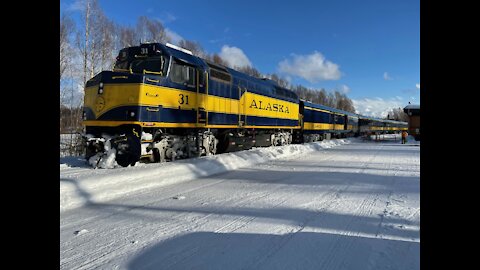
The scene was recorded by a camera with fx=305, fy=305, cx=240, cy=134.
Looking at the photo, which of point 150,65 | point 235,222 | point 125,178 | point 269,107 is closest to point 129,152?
point 125,178

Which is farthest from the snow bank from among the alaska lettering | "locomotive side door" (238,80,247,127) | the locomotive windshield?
the alaska lettering

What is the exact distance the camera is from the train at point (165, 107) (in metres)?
8.41

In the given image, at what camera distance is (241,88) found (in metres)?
14.0

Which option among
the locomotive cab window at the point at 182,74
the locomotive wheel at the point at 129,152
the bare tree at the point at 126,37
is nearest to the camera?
the locomotive wheel at the point at 129,152

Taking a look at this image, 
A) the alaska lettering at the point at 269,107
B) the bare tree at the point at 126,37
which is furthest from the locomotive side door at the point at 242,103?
the bare tree at the point at 126,37

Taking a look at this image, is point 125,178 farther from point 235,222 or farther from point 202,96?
point 202,96

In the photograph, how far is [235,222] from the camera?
449 cm

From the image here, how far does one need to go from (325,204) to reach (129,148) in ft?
18.1

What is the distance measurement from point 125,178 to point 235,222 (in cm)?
342

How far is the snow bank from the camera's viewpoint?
225 inches

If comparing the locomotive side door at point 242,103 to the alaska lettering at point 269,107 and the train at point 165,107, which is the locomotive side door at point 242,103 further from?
the alaska lettering at point 269,107

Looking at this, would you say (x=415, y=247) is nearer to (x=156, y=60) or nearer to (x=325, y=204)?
(x=325, y=204)

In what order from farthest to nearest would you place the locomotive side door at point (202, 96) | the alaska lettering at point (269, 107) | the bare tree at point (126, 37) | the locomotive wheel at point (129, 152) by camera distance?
the bare tree at point (126, 37)
the alaska lettering at point (269, 107)
the locomotive side door at point (202, 96)
the locomotive wheel at point (129, 152)
